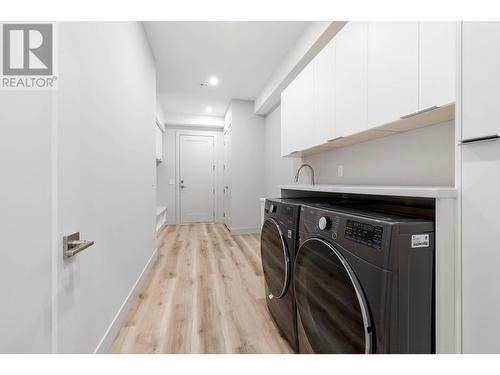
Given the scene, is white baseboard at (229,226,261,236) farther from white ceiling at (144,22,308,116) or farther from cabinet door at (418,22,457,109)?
cabinet door at (418,22,457,109)

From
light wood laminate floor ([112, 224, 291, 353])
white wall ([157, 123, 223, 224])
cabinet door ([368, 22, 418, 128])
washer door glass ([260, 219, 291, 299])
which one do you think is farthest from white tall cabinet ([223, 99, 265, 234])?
cabinet door ([368, 22, 418, 128])

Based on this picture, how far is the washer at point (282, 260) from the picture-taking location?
1.23 m

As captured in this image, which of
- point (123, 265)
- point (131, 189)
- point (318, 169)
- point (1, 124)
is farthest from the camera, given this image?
point (318, 169)

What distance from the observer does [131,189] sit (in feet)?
6.29

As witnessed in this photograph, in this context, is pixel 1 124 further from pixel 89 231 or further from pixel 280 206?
pixel 280 206

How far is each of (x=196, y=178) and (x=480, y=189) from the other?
17.2 feet

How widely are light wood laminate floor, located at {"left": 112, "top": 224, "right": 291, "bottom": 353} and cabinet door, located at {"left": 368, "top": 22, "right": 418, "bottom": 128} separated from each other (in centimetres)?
148

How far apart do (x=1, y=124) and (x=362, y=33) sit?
1.74 metres

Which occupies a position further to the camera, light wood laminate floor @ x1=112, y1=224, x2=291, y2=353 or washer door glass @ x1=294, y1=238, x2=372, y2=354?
light wood laminate floor @ x1=112, y1=224, x2=291, y2=353

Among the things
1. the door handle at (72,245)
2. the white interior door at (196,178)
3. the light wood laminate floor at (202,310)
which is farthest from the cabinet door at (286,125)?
the white interior door at (196,178)

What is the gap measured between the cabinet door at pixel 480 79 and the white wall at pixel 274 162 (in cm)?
242

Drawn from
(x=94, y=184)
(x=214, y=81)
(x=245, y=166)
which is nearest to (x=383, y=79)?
(x=94, y=184)

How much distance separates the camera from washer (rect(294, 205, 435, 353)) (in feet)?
2.18

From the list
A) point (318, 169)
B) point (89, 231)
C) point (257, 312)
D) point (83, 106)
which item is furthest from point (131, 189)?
point (318, 169)
